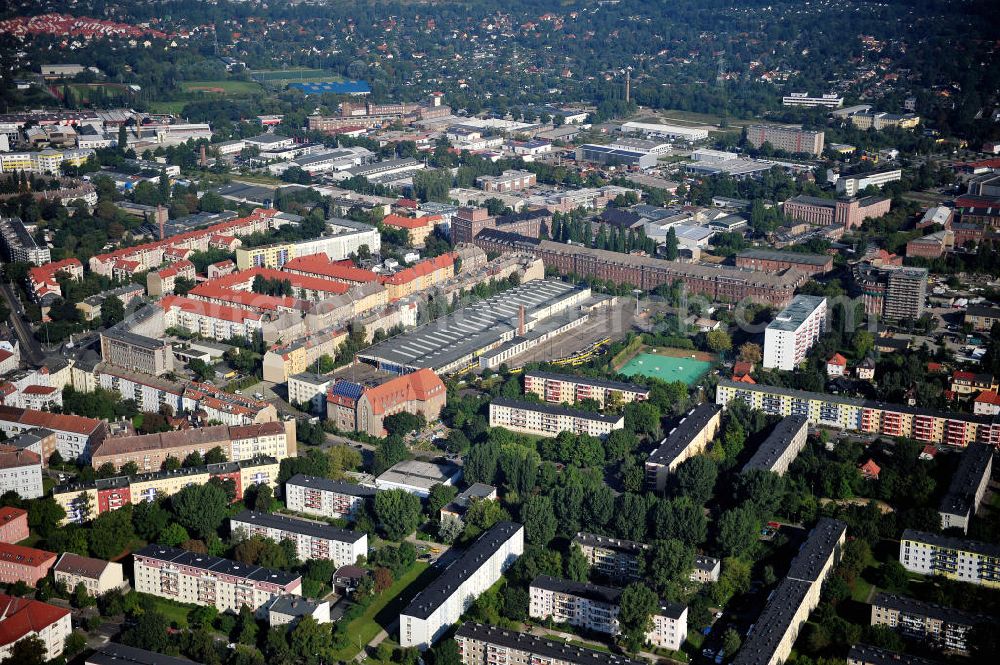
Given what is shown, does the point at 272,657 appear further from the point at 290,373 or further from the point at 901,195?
the point at 901,195

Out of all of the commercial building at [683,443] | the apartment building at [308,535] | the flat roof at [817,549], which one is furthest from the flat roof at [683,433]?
the apartment building at [308,535]

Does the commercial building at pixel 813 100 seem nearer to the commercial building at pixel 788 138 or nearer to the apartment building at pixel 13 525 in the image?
the commercial building at pixel 788 138

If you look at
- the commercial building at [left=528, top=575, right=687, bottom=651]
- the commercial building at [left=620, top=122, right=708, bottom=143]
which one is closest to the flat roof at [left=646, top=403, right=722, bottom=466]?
the commercial building at [left=528, top=575, right=687, bottom=651]

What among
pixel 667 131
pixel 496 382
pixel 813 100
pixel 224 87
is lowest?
pixel 496 382

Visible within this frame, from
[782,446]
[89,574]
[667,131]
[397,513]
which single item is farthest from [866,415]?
[667,131]

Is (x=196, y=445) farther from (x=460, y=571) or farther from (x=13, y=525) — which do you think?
(x=460, y=571)

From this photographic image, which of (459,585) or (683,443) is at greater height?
(683,443)

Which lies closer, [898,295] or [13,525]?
[13,525]
